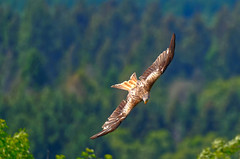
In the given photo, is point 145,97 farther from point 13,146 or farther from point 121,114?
point 13,146

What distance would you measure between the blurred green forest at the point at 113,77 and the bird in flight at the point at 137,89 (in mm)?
71723

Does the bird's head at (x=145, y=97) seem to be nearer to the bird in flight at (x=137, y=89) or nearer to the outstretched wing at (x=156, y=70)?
the bird in flight at (x=137, y=89)

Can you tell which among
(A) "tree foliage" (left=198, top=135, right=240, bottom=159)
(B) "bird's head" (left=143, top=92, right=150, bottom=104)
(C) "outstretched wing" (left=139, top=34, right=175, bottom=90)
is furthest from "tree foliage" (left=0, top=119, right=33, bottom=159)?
(A) "tree foliage" (left=198, top=135, right=240, bottom=159)

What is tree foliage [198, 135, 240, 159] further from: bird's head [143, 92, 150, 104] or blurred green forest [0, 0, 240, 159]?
blurred green forest [0, 0, 240, 159]

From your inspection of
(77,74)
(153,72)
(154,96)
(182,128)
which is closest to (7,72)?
(77,74)

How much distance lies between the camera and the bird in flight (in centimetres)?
1942

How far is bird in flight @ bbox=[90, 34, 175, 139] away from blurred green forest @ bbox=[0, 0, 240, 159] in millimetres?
71723

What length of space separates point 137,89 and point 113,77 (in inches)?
4388

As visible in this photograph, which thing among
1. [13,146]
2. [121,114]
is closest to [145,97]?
[121,114]

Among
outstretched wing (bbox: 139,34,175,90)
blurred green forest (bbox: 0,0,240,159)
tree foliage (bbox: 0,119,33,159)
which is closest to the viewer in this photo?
tree foliage (bbox: 0,119,33,159)

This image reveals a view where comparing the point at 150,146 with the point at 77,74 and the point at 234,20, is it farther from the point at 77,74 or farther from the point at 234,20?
the point at 234,20

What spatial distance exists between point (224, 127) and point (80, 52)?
4323cm

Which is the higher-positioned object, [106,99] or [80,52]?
[80,52]

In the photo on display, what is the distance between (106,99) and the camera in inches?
4739
